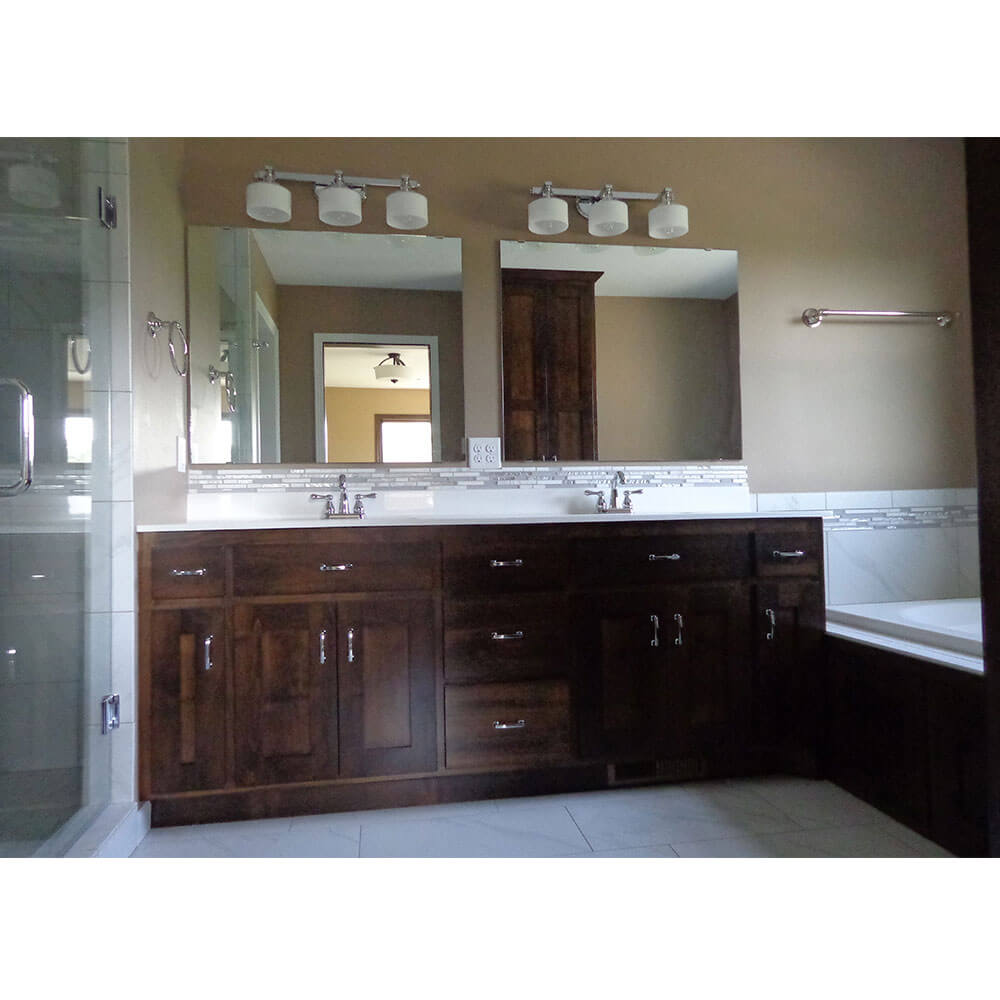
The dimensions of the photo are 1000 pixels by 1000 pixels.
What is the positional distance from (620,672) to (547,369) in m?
1.19

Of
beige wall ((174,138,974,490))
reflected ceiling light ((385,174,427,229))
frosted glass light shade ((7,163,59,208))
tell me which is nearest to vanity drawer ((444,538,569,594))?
beige wall ((174,138,974,490))

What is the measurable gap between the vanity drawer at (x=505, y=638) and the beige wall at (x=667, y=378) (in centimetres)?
83

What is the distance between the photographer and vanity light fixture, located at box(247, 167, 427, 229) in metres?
2.40

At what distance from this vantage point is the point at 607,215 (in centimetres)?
260

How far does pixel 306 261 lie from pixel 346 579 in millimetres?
1265

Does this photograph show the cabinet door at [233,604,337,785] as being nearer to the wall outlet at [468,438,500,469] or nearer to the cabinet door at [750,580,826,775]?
the wall outlet at [468,438,500,469]

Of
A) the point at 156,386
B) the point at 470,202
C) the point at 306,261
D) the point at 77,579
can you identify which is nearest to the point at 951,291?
the point at 470,202

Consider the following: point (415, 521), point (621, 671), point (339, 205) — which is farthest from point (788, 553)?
point (339, 205)

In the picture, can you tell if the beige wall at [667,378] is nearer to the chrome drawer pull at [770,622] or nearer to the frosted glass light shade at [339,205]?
the chrome drawer pull at [770,622]

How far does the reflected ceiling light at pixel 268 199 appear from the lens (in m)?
2.39

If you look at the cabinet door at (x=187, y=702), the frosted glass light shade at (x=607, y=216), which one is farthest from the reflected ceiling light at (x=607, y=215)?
the cabinet door at (x=187, y=702)

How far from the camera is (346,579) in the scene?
6.63 ft

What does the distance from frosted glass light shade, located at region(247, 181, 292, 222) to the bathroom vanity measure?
124cm

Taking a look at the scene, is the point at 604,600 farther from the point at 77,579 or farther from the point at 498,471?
the point at 77,579
